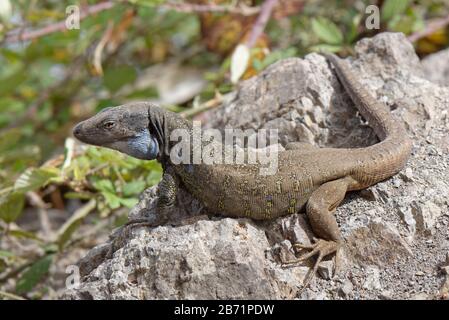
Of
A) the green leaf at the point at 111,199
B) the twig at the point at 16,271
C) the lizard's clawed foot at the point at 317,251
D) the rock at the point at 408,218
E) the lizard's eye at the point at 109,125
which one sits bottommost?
the twig at the point at 16,271

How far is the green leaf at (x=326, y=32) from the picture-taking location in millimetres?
5176

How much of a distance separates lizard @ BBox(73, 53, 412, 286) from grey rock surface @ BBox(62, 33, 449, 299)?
3.9 inches

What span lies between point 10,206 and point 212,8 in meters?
2.61

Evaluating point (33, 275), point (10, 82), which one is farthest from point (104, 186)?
point (10, 82)

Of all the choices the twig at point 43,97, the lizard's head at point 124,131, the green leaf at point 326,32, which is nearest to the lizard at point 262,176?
the lizard's head at point 124,131

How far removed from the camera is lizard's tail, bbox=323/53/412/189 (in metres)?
3.55

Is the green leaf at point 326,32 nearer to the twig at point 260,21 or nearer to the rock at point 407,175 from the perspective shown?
the twig at point 260,21

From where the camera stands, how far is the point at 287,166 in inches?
142

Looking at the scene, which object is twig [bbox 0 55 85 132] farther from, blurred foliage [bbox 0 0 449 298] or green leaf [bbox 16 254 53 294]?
green leaf [bbox 16 254 53 294]

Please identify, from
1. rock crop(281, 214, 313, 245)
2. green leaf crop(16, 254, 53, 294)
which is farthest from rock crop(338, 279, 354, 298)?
green leaf crop(16, 254, 53, 294)

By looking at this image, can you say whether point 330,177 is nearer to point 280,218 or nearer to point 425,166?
point 280,218

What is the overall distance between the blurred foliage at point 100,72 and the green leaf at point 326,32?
0.04 feet

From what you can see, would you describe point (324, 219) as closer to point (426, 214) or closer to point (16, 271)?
point (426, 214)

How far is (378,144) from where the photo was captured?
3.69 m
